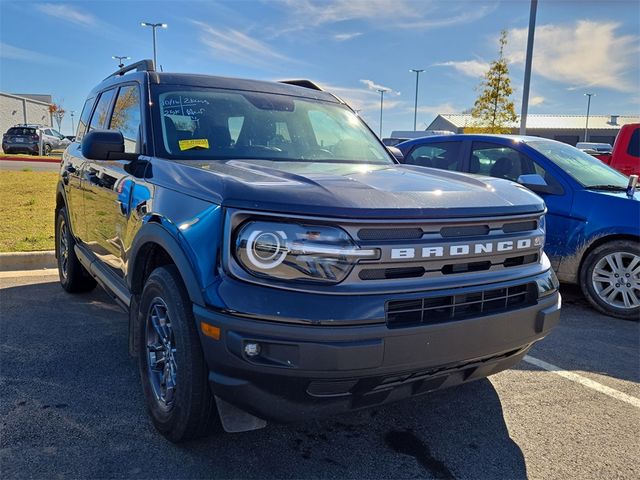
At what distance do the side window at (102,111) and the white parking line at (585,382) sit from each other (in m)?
3.77

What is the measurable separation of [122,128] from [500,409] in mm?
3068

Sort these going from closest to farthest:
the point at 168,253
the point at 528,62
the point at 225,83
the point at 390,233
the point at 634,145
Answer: the point at 390,233
the point at 168,253
the point at 225,83
the point at 634,145
the point at 528,62

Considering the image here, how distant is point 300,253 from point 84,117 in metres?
4.00

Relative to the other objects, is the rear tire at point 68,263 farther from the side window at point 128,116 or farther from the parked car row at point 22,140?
the parked car row at point 22,140

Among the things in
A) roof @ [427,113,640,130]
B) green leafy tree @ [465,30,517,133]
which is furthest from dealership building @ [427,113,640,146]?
green leafy tree @ [465,30,517,133]

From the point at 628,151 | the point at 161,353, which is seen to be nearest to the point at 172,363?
the point at 161,353

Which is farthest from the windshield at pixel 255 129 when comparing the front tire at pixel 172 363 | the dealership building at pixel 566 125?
the dealership building at pixel 566 125

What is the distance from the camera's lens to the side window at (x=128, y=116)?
10.7 feet

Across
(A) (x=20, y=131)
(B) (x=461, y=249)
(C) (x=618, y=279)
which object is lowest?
(C) (x=618, y=279)

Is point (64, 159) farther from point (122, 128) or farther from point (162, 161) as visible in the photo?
point (162, 161)

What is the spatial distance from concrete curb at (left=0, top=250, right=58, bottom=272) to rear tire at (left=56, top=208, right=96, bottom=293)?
3.52ft

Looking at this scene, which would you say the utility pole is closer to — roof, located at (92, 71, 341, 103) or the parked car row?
roof, located at (92, 71, 341, 103)

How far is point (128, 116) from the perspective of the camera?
3518mm

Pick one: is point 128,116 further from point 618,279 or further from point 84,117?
point 618,279
